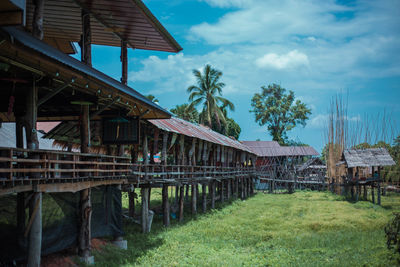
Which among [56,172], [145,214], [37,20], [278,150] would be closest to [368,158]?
[278,150]

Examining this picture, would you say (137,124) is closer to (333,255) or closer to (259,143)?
(333,255)

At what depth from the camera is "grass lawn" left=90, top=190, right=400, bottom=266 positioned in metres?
11.6

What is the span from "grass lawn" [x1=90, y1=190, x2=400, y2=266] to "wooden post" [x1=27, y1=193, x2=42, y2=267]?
2775mm

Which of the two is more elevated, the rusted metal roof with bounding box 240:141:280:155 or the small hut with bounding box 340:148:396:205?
the rusted metal roof with bounding box 240:141:280:155

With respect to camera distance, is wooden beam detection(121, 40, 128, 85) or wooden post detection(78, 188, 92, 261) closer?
wooden post detection(78, 188, 92, 261)

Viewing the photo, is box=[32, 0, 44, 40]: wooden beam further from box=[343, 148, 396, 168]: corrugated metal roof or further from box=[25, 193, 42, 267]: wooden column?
box=[343, 148, 396, 168]: corrugated metal roof

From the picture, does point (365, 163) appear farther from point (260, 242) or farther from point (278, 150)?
point (278, 150)

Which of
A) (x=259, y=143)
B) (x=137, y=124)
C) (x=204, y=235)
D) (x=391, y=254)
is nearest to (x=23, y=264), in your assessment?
(x=137, y=124)

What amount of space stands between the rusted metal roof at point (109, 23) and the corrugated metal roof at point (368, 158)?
66.0 feet

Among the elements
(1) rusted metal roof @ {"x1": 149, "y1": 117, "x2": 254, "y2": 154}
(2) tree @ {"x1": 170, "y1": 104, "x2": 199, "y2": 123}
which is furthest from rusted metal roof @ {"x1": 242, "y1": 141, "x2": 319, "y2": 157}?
(1) rusted metal roof @ {"x1": 149, "y1": 117, "x2": 254, "y2": 154}

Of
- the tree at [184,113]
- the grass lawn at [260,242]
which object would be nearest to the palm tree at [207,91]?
the tree at [184,113]

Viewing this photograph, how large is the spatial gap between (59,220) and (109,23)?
6738mm

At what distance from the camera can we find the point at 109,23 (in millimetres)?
12859

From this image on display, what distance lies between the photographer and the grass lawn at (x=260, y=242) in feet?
38.1
